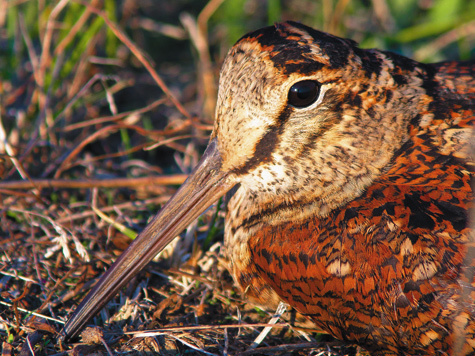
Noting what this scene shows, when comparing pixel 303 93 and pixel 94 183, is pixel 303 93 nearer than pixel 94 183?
Yes

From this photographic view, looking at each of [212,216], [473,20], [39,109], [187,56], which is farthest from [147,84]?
[473,20]

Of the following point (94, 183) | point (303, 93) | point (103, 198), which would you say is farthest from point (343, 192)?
point (103, 198)

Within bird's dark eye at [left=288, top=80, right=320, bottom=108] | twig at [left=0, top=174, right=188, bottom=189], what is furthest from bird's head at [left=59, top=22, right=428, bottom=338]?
twig at [left=0, top=174, right=188, bottom=189]

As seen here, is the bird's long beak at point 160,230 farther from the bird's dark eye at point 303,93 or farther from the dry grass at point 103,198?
the bird's dark eye at point 303,93

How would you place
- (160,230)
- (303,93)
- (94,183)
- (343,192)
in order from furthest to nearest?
1. (94,183)
2. (160,230)
3. (343,192)
4. (303,93)

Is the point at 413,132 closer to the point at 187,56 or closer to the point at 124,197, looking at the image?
the point at 124,197

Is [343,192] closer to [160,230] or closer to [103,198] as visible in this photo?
[160,230]

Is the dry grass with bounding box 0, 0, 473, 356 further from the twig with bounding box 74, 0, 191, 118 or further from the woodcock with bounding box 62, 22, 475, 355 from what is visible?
the woodcock with bounding box 62, 22, 475, 355
